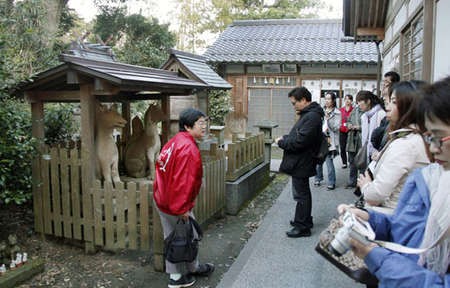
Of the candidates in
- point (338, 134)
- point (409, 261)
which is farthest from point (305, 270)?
point (338, 134)

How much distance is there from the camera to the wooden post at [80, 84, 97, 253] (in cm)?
434

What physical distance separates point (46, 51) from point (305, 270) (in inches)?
291

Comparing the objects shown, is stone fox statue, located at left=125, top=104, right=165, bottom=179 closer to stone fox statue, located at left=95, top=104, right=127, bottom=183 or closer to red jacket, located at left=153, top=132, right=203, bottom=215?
stone fox statue, located at left=95, top=104, right=127, bottom=183

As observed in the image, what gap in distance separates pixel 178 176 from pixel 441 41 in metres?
2.76

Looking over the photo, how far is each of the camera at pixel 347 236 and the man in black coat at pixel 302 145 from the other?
9.91 ft

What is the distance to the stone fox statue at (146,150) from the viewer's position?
5.92m

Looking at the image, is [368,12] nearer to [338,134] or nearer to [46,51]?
[338,134]

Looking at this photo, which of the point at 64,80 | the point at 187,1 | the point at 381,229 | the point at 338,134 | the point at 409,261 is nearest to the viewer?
the point at 409,261

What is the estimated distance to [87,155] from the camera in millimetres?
4383

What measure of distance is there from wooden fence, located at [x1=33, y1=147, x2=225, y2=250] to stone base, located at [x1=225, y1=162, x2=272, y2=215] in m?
1.35

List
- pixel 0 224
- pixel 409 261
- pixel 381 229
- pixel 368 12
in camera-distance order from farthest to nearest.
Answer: pixel 368 12
pixel 0 224
pixel 381 229
pixel 409 261

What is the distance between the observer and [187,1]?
71.6 feet

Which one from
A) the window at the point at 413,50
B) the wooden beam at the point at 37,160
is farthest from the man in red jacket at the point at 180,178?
the window at the point at 413,50

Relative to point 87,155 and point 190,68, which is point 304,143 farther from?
point 190,68
